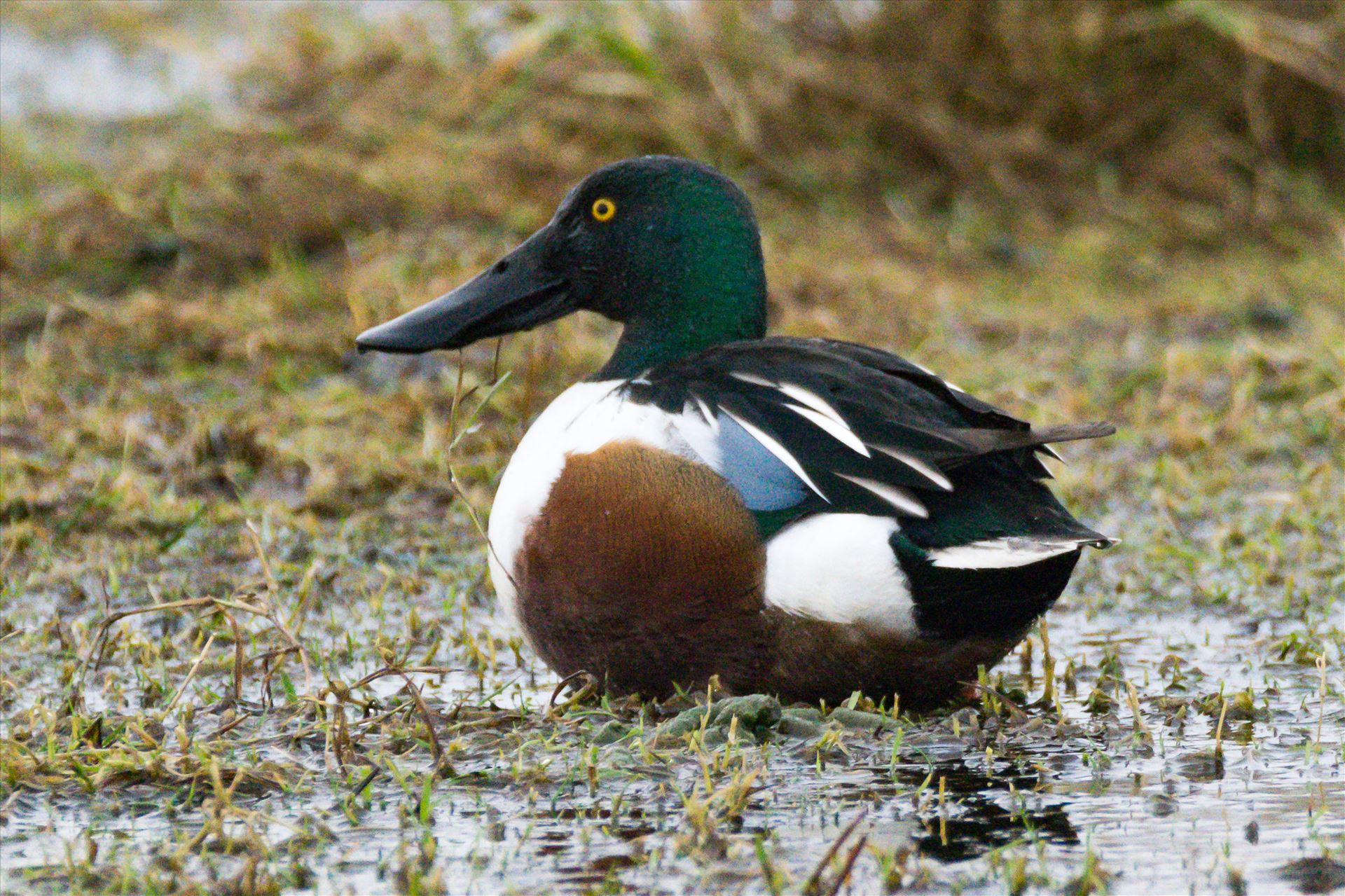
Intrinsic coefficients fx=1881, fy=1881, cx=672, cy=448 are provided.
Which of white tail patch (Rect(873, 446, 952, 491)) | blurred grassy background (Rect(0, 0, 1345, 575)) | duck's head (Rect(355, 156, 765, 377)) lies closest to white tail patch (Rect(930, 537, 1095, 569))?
white tail patch (Rect(873, 446, 952, 491))

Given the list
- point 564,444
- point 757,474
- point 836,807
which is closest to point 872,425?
point 757,474

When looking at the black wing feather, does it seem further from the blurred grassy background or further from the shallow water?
the blurred grassy background

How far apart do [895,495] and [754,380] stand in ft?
1.24

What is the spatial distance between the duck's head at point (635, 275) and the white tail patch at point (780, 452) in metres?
0.54

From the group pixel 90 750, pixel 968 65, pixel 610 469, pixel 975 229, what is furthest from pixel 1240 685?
pixel 968 65

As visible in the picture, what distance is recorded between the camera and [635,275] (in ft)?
12.8

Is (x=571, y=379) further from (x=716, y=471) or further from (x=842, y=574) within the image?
(x=842, y=574)

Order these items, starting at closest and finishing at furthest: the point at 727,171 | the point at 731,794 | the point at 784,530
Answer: the point at 731,794
the point at 784,530
the point at 727,171

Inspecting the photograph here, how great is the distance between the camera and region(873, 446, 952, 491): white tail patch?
3.14 metres

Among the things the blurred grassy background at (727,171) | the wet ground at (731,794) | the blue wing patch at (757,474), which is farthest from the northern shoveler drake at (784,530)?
the blurred grassy background at (727,171)

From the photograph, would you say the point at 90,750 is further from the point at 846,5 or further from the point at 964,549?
the point at 846,5

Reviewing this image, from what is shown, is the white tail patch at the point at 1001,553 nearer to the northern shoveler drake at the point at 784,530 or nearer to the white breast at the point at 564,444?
the northern shoveler drake at the point at 784,530

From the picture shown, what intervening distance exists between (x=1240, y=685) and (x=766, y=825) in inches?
52.1

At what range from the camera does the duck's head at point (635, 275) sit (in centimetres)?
383
